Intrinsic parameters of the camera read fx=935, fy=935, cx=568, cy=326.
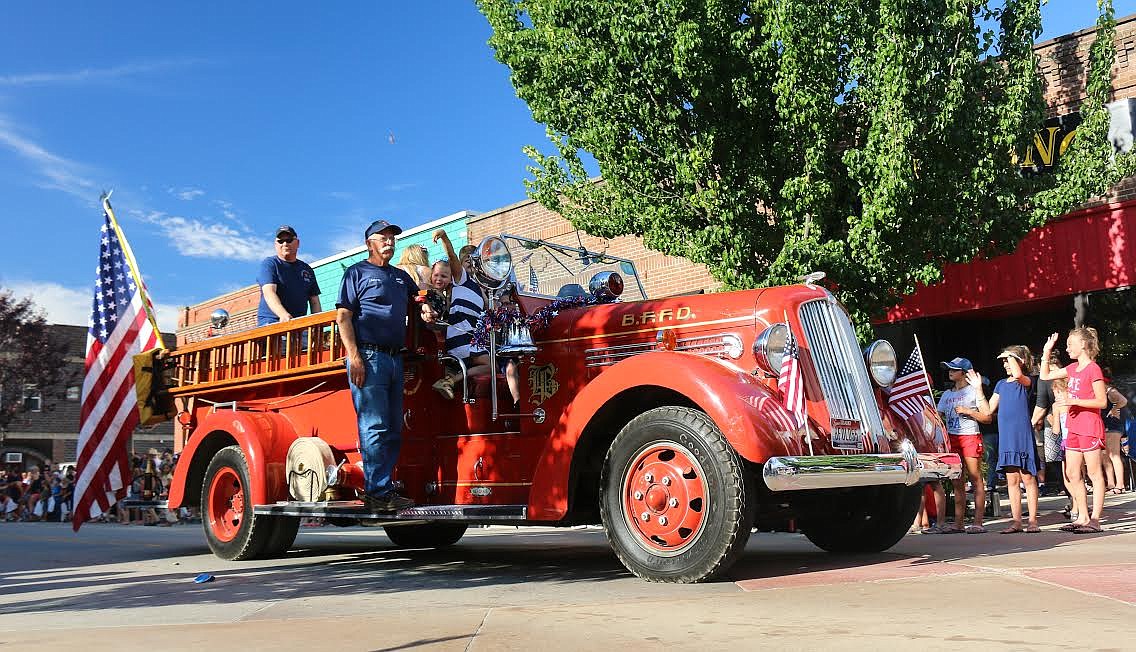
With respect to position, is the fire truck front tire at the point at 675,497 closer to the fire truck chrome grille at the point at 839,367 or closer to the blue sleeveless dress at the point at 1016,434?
the fire truck chrome grille at the point at 839,367

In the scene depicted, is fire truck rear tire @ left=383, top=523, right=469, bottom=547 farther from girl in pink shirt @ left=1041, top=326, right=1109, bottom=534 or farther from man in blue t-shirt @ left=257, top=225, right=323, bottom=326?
girl in pink shirt @ left=1041, top=326, right=1109, bottom=534

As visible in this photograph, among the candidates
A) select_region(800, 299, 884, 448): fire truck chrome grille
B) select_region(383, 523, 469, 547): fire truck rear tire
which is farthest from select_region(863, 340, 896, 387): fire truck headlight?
select_region(383, 523, 469, 547): fire truck rear tire

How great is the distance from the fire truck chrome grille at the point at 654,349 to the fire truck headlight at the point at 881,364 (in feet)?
4.03

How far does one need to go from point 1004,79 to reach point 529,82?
629 cm

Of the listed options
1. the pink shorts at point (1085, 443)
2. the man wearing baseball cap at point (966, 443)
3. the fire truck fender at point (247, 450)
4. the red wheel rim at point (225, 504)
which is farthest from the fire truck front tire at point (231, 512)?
the pink shorts at point (1085, 443)

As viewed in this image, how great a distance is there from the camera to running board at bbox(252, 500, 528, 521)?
5.70 metres

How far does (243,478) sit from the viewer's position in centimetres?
732

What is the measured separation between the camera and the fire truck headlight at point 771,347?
17.5 feet

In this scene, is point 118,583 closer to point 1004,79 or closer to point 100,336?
point 100,336

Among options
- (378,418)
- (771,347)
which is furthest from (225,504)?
(771,347)

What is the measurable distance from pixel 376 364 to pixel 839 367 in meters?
3.03

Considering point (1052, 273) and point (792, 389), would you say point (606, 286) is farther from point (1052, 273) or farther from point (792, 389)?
point (1052, 273)

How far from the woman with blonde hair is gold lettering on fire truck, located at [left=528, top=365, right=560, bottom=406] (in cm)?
137

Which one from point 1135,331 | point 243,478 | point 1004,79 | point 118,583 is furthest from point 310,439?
point 1135,331
